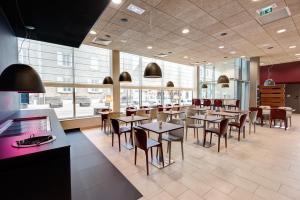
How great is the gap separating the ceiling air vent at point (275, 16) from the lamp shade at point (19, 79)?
535cm

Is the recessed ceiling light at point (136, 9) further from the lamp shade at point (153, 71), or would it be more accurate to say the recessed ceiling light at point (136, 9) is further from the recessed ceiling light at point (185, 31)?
the recessed ceiling light at point (185, 31)

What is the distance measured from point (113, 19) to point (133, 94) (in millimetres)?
4756

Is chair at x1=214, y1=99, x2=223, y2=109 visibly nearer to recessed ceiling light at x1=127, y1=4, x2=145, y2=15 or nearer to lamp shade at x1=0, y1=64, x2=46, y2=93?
recessed ceiling light at x1=127, y1=4, x2=145, y2=15

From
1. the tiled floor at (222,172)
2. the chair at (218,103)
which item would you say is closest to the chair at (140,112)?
the tiled floor at (222,172)

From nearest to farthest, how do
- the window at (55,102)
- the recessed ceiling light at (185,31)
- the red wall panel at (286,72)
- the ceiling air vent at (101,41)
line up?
1. the recessed ceiling light at (185,31)
2. the ceiling air vent at (101,41)
3. the window at (55,102)
4. the red wall panel at (286,72)

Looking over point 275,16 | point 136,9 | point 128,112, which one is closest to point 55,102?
point 128,112

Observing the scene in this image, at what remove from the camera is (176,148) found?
4.30 meters

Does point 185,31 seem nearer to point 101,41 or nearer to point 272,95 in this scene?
point 101,41

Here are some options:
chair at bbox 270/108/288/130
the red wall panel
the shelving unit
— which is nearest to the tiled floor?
chair at bbox 270/108/288/130

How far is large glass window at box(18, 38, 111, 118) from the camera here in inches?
224

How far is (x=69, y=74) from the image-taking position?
6.32 meters

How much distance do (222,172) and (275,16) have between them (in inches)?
168

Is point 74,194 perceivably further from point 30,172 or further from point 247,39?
point 247,39

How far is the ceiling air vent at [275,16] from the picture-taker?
382 centimetres
